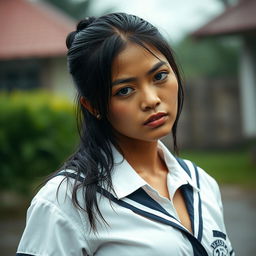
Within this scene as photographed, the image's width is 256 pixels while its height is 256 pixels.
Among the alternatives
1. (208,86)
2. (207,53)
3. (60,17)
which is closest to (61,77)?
(60,17)

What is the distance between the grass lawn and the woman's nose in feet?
27.1

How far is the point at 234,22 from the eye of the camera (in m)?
12.5

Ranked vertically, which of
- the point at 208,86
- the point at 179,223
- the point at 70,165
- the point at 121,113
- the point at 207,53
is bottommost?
the point at 207,53

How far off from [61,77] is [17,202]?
6.29 metres

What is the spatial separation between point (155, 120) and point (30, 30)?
14.4m

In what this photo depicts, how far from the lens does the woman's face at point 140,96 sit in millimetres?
1915

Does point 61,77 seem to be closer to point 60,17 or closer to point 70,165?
point 60,17

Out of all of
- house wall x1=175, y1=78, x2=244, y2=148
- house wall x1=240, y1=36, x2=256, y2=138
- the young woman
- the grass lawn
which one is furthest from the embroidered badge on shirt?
house wall x1=175, y1=78, x2=244, y2=148

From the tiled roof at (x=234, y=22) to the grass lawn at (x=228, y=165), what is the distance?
8.44 ft

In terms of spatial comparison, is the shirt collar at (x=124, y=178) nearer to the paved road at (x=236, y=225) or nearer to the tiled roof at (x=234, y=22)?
the paved road at (x=236, y=225)

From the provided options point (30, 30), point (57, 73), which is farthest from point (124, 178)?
point (30, 30)

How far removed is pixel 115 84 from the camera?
1920 millimetres

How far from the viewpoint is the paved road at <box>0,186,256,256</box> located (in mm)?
6371

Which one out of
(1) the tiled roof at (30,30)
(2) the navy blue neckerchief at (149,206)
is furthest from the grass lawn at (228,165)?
(2) the navy blue neckerchief at (149,206)
